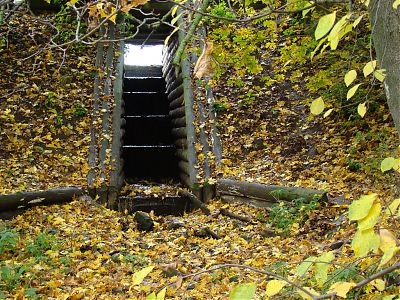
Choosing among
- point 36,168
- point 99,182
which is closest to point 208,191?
point 99,182

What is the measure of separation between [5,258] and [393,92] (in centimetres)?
470

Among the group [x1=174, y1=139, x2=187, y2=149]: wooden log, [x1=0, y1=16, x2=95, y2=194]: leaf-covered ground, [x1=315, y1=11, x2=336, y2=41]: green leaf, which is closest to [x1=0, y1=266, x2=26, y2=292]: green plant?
[x1=0, y1=16, x2=95, y2=194]: leaf-covered ground

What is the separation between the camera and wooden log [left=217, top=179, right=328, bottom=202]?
6.38 meters

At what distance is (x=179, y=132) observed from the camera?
32.7 feet

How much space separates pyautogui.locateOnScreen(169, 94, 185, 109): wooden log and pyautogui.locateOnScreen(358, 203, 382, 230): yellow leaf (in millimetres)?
8483

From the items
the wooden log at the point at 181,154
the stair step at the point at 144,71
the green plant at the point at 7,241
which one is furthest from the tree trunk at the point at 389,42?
the stair step at the point at 144,71

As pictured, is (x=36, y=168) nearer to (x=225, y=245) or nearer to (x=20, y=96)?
(x=20, y=96)

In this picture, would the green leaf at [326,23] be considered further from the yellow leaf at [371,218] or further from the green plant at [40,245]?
the green plant at [40,245]

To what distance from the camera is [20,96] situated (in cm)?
933

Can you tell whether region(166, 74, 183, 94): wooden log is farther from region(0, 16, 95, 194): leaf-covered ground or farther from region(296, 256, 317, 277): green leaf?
region(296, 256, 317, 277): green leaf

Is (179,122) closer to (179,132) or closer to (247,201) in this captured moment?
(179,132)

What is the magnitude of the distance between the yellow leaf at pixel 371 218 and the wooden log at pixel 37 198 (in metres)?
6.07

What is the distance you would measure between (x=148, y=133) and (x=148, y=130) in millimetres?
86

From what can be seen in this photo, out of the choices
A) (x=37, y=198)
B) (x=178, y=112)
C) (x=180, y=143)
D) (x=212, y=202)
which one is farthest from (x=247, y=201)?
(x=178, y=112)
